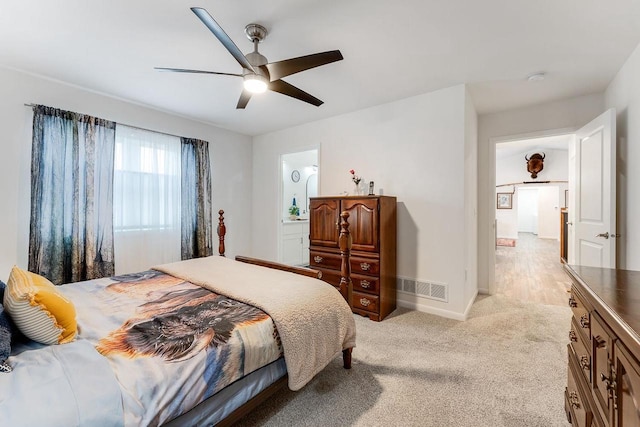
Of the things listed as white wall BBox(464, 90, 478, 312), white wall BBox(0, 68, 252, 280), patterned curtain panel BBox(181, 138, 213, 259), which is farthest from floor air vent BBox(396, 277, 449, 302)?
white wall BBox(0, 68, 252, 280)

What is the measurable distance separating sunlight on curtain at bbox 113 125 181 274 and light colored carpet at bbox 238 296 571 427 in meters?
2.86

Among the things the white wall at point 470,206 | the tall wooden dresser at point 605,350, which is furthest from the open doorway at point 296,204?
the tall wooden dresser at point 605,350

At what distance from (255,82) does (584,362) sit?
2.48 metres

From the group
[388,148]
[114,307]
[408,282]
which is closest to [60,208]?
[114,307]

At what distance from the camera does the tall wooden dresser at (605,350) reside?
746 millimetres

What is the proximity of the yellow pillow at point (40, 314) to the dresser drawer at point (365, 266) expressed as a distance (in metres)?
2.49

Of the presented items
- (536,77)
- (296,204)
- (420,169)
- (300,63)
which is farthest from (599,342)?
(296,204)

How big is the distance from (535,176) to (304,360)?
9.42 m

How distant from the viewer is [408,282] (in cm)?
336

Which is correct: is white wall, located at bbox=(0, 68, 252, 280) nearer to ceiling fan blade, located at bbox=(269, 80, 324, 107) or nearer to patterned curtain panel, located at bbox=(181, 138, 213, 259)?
patterned curtain panel, located at bbox=(181, 138, 213, 259)

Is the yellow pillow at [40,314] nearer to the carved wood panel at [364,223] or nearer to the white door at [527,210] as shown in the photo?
the carved wood panel at [364,223]

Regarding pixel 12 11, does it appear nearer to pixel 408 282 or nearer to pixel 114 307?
pixel 114 307

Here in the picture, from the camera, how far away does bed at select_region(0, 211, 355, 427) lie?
896 mm

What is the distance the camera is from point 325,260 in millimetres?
3480
